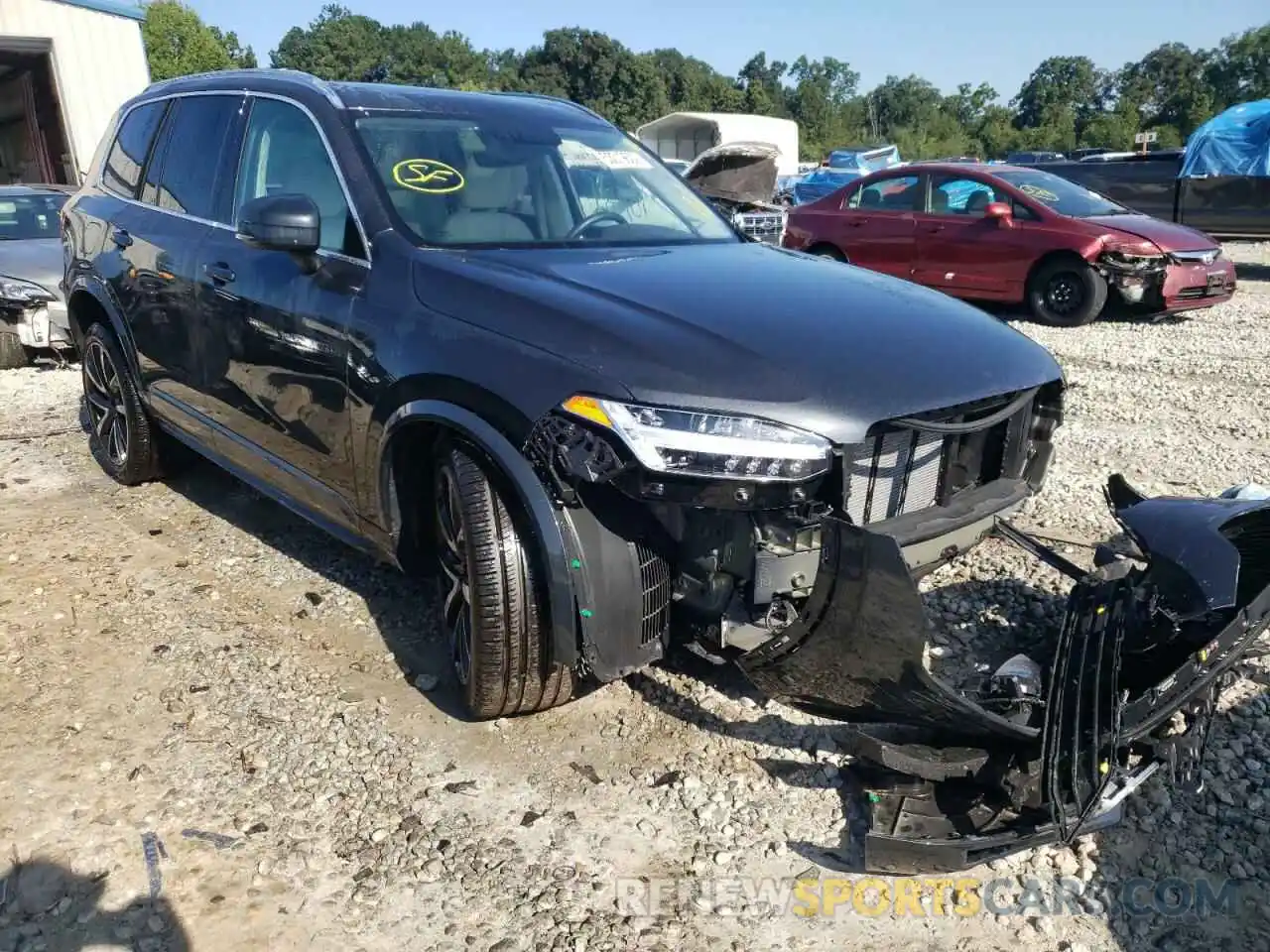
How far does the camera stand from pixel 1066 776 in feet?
7.55

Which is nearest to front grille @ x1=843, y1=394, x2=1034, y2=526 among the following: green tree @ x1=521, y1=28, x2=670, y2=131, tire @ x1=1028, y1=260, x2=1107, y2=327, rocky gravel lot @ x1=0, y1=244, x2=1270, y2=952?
rocky gravel lot @ x1=0, y1=244, x2=1270, y2=952

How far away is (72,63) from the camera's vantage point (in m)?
18.3

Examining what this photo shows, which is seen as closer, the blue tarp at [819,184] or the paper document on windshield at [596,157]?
the paper document on windshield at [596,157]

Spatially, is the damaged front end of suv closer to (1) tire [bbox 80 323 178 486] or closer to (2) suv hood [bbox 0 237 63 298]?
(1) tire [bbox 80 323 178 486]

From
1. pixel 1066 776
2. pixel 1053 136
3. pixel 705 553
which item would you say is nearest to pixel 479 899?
pixel 705 553

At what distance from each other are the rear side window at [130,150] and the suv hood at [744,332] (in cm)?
251

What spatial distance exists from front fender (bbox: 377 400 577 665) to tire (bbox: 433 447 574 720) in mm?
73

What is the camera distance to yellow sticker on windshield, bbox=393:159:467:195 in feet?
10.9

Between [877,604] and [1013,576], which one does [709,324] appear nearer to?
[877,604]

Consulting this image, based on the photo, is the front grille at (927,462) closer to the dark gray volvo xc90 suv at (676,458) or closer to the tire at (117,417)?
the dark gray volvo xc90 suv at (676,458)

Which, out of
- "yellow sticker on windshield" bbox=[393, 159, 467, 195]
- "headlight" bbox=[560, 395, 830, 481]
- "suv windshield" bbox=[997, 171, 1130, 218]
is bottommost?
"headlight" bbox=[560, 395, 830, 481]

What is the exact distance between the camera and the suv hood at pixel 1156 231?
9.25 metres

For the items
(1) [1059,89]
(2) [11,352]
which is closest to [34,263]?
(2) [11,352]

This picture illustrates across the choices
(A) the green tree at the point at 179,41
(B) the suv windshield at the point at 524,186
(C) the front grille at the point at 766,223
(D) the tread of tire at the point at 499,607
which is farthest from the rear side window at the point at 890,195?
(A) the green tree at the point at 179,41
